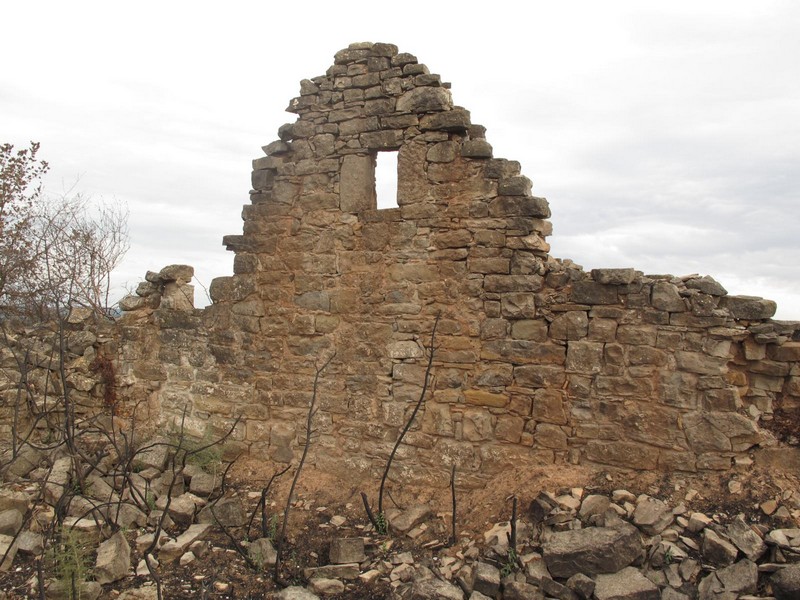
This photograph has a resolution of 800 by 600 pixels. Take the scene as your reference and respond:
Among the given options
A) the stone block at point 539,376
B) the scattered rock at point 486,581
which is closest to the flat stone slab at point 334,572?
the scattered rock at point 486,581

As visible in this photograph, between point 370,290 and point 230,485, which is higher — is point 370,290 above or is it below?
above

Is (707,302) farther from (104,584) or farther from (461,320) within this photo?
(104,584)

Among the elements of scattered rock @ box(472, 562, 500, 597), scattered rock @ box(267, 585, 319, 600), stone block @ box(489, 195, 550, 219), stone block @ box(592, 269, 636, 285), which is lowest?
scattered rock @ box(267, 585, 319, 600)

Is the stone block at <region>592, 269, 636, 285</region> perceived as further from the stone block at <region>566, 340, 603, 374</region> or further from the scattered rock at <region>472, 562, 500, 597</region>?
the scattered rock at <region>472, 562, 500, 597</region>

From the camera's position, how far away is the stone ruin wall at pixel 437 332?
4.73m

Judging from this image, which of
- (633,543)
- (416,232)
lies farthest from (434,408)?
(633,543)

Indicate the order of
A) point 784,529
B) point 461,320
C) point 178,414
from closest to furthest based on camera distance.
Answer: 1. point 784,529
2. point 461,320
3. point 178,414

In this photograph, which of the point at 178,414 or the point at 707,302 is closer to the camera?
the point at 707,302

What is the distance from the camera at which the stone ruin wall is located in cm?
473

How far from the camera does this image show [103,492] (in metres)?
5.59

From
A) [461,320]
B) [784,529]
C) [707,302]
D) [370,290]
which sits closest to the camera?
[784,529]

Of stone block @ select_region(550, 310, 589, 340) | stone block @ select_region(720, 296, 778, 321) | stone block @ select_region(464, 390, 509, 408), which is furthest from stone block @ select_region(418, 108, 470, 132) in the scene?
stone block @ select_region(720, 296, 778, 321)

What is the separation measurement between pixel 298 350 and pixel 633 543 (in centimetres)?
334

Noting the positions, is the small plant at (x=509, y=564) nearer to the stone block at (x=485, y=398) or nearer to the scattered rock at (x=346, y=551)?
the scattered rock at (x=346, y=551)
